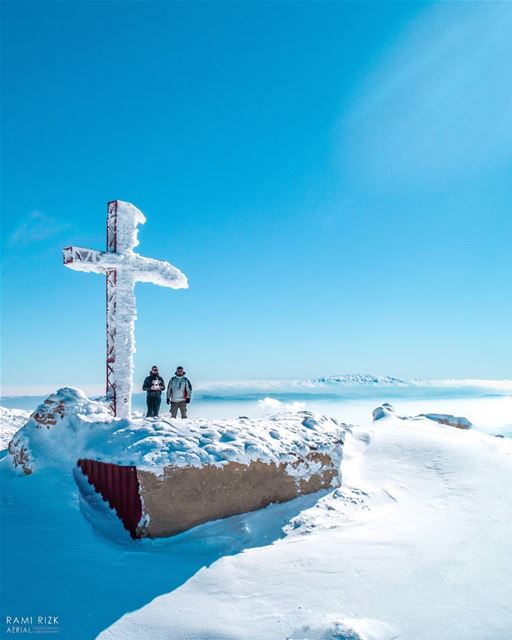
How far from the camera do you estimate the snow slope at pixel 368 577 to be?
523 cm

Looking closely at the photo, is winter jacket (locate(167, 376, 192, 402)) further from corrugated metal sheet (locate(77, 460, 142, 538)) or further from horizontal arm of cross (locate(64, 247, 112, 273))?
corrugated metal sheet (locate(77, 460, 142, 538))

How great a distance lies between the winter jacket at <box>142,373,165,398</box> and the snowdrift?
2612 mm

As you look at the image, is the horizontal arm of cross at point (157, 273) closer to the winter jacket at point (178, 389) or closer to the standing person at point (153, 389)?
the standing person at point (153, 389)

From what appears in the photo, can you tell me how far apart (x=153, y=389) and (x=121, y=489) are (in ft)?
15.5

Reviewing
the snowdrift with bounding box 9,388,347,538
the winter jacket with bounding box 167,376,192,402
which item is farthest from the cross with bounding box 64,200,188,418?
the snowdrift with bounding box 9,388,347,538

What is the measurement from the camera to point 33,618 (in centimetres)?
541

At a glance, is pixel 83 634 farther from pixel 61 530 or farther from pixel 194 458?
pixel 194 458

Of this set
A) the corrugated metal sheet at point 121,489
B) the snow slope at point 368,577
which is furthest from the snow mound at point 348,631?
the corrugated metal sheet at point 121,489

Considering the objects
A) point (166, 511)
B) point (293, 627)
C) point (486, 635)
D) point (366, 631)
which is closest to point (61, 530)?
point (166, 511)

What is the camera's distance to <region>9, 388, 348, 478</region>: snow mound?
24.1 feet

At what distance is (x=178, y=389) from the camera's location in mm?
11938

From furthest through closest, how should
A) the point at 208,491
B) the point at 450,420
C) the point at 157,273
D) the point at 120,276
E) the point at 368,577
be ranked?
the point at 450,420, the point at 157,273, the point at 120,276, the point at 208,491, the point at 368,577

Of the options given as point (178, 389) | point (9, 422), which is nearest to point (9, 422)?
point (9, 422)

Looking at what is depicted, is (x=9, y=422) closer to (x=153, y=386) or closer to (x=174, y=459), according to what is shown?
(x=153, y=386)
